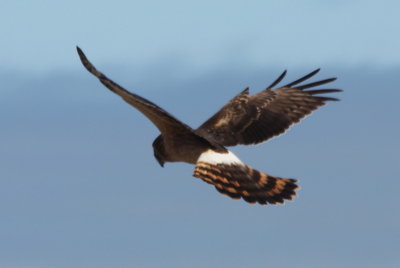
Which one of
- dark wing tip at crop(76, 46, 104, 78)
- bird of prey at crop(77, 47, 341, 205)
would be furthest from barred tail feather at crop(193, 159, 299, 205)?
dark wing tip at crop(76, 46, 104, 78)

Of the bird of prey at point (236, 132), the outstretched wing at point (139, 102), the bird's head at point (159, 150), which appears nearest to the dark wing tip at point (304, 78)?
the bird of prey at point (236, 132)

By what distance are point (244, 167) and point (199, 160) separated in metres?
0.55

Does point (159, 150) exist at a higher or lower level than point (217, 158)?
higher

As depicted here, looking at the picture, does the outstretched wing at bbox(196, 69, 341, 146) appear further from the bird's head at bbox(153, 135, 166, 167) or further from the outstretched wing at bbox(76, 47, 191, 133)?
the outstretched wing at bbox(76, 47, 191, 133)

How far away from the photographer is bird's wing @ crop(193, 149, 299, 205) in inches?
388

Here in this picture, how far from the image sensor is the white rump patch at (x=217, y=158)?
10227 mm

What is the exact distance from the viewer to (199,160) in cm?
1028

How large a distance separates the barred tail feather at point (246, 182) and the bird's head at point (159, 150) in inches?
35.9

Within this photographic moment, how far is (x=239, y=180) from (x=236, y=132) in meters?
2.08

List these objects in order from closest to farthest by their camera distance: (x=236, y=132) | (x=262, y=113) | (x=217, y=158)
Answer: (x=217, y=158), (x=236, y=132), (x=262, y=113)

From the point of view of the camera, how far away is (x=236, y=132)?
12055 mm

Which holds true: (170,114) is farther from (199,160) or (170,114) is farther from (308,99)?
(308,99)

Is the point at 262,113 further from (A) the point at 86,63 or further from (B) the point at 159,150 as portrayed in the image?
(A) the point at 86,63

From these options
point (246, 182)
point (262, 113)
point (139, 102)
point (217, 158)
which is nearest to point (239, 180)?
point (246, 182)
